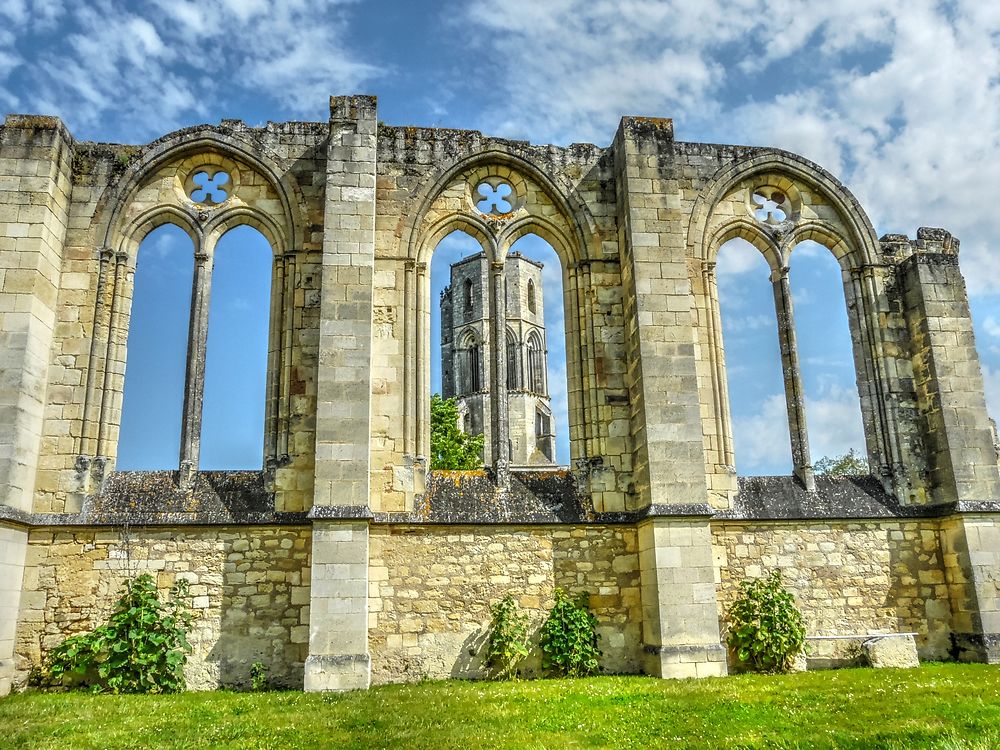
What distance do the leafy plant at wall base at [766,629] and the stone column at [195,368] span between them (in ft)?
22.6

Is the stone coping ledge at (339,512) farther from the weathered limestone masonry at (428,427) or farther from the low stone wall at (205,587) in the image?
the low stone wall at (205,587)

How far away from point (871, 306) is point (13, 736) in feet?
37.1

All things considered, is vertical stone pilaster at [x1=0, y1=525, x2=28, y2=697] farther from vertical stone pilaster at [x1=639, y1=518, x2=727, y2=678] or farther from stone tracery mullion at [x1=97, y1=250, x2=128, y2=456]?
vertical stone pilaster at [x1=639, y1=518, x2=727, y2=678]

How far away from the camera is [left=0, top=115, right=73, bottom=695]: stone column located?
8977 millimetres

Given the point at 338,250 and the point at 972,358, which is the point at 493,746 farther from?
the point at 972,358

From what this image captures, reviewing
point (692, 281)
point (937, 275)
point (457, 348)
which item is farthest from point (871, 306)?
point (457, 348)

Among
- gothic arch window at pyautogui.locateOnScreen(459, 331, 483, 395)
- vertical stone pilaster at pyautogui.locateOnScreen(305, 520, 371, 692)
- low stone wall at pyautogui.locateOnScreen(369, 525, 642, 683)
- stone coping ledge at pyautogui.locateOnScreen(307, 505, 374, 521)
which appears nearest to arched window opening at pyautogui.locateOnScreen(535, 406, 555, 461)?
gothic arch window at pyautogui.locateOnScreen(459, 331, 483, 395)

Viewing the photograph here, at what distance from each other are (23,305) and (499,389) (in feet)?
19.2

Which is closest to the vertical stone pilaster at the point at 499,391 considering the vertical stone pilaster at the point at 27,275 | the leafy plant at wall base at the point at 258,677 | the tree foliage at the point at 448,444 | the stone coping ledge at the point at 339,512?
the stone coping ledge at the point at 339,512

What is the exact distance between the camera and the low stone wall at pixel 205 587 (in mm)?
9180

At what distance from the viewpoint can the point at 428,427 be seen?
1056 cm

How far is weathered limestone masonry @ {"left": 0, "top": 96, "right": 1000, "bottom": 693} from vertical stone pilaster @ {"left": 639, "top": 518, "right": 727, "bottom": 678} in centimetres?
4

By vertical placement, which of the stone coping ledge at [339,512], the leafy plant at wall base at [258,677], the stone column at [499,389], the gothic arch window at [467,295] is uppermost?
the gothic arch window at [467,295]

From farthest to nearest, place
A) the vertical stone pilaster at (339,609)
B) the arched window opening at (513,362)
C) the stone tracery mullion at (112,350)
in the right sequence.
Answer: the arched window opening at (513,362), the stone tracery mullion at (112,350), the vertical stone pilaster at (339,609)
